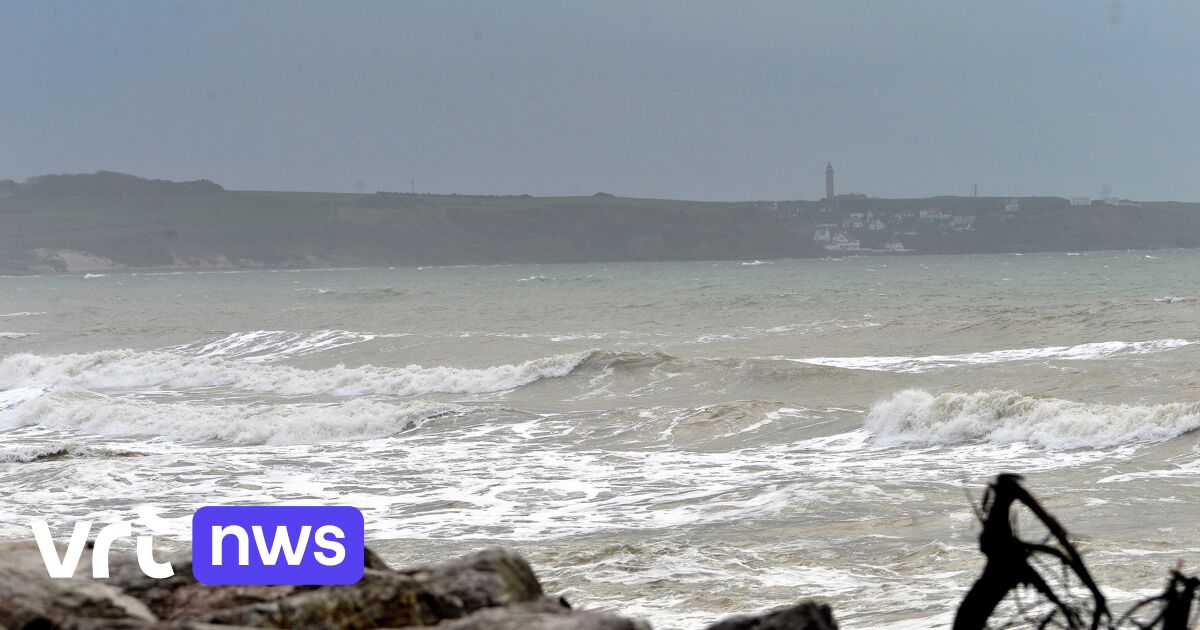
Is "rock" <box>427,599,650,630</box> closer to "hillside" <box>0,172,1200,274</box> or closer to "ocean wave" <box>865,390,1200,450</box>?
"ocean wave" <box>865,390,1200,450</box>

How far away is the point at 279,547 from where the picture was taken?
9.70ft

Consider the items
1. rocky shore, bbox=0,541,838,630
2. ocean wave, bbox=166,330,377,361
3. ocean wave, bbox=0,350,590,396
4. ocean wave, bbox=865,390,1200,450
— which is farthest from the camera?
ocean wave, bbox=166,330,377,361

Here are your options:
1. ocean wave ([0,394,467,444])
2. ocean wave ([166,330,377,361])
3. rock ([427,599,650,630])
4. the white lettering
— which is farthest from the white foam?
rock ([427,599,650,630])

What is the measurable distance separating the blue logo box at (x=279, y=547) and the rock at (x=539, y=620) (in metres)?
0.37

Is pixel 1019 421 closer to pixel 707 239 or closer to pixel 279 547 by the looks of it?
pixel 279 547

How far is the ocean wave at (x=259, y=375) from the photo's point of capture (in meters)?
25.1

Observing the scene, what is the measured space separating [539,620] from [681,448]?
1308 cm

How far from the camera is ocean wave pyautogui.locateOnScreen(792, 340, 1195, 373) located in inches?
981

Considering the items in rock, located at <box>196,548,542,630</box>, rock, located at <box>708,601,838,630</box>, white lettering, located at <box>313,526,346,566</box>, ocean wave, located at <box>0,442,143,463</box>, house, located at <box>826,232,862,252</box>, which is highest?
white lettering, located at <box>313,526,346,566</box>

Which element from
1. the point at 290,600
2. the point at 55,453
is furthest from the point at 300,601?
the point at 55,453

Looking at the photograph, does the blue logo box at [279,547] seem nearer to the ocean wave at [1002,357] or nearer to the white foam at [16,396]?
the white foam at [16,396]

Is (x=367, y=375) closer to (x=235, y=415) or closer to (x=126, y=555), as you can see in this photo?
(x=235, y=415)

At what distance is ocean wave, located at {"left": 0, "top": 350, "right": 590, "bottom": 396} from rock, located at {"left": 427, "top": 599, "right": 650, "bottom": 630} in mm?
21686

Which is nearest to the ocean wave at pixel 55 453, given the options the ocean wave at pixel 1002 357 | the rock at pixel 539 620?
the rock at pixel 539 620
